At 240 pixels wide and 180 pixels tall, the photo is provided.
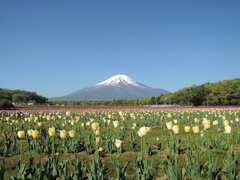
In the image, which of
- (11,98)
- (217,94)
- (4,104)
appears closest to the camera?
(4,104)

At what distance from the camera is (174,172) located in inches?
145

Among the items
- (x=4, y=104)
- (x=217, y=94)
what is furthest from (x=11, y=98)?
(x=217, y=94)

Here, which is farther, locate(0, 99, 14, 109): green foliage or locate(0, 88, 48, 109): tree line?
locate(0, 88, 48, 109): tree line

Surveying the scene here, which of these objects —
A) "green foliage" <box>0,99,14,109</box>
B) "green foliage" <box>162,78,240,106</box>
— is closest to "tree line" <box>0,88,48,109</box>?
"green foliage" <box>0,99,14,109</box>

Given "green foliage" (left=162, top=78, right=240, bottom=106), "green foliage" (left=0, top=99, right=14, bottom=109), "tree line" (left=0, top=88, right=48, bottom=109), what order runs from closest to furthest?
"green foliage" (left=0, top=99, right=14, bottom=109) → "tree line" (left=0, top=88, right=48, bottom=109) → "green foliage" (left=162, top=78, right=240, bottom=106)

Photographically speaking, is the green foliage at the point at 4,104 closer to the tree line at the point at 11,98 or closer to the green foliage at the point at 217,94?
the tree line at the point at 11,98

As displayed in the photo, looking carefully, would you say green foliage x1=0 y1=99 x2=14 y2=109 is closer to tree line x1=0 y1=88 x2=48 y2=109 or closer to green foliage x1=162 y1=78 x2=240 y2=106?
tree line x1=0 y1=88 x2=48 y2=109

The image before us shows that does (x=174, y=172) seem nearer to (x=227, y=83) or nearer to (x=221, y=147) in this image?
(x=221, y=147)

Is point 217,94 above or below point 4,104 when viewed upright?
above

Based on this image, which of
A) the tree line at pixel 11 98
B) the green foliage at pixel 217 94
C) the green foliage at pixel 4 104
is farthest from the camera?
the green foliage at pixel 217 94

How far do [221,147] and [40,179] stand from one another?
5061mm

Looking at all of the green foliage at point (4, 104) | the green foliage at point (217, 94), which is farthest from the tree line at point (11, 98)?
the green foliage at point (217, 94)

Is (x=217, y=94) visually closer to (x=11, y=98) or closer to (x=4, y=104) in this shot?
(x=4, y=104)

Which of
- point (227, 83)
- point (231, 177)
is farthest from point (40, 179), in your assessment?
point (227, 83)
